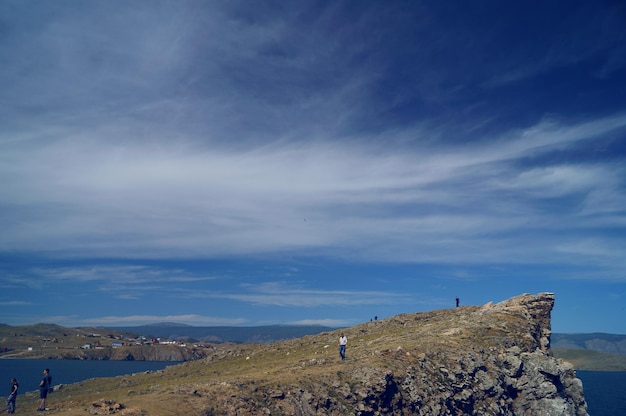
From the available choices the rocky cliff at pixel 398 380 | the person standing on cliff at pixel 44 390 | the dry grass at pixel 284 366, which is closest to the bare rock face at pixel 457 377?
the rocky cliff at pixel 398 380

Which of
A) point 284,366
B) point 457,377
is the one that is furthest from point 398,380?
point 284,366

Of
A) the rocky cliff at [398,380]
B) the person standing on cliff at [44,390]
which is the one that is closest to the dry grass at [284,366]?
the rocky cliff at [398,380]

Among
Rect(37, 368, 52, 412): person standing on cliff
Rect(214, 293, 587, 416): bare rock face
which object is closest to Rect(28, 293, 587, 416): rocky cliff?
Rect(214, 293, 587, 416): bare rock face

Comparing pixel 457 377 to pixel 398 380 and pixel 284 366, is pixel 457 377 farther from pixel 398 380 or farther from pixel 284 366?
pixel 284 366

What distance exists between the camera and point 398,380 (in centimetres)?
4409

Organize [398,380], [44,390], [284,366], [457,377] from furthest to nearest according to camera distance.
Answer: [457,377] → [284,366] → [398,380] → [44,390]

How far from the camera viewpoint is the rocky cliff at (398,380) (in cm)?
3594

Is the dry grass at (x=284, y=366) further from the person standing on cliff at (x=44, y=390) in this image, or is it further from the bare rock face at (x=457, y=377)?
the person standing on cliff at (x=44, y=390)

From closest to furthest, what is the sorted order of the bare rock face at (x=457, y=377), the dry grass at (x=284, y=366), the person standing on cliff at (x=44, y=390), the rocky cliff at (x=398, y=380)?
the person standing on cliff at (x=44, y=390)
the dry grass at (x=284, y=366)
the rocky cliff at (x=398, y=380)
the bare rock face at (x=457, y=377)

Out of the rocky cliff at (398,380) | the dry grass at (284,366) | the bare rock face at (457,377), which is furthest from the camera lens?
the bare rock face at (457,377)

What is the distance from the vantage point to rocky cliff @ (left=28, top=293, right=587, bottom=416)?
35938mm

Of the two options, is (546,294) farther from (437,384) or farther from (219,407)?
(219,407)

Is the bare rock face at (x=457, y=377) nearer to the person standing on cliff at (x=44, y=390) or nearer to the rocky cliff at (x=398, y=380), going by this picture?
the rocky cliff at (x=398, y=380)

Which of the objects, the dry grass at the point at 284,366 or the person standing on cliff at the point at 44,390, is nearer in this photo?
the person standing on cliff at the point at 44,390
